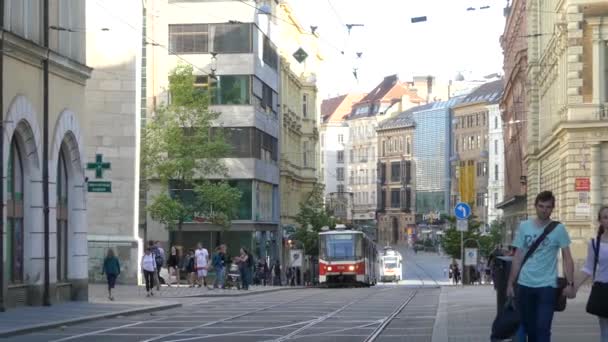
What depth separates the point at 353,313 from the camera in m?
34.9

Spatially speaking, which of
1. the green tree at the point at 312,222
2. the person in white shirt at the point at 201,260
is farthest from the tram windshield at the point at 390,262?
the person in white shirt at the point at 201,260

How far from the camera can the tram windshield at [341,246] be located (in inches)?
Answer: 2771

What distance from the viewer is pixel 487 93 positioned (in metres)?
170

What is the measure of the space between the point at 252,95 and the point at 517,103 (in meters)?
23.8

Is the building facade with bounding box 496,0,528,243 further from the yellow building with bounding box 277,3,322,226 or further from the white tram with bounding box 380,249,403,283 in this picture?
the white tram with bounding box 380,249,403,283

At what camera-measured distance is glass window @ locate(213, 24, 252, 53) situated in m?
74.8

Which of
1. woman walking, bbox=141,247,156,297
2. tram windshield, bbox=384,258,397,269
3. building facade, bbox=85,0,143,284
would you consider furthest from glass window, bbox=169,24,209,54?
tram windshield, bbox=384,258,397,269

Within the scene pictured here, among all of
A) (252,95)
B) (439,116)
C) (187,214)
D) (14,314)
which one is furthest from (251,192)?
(439,116)

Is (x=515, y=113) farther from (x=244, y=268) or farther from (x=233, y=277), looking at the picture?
(x=244, y=268)

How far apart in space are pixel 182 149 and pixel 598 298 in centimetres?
4685

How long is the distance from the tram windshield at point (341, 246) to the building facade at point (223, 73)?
5.64 m

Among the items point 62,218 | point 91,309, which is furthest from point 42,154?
point 91,309

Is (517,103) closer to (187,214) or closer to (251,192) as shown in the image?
(251,192)

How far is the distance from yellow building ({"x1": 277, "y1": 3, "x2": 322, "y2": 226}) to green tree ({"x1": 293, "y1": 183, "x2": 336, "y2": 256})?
4.64 ft
